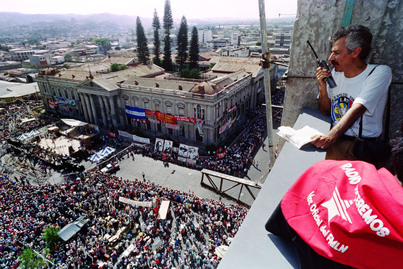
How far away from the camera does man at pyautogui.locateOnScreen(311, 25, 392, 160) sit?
344cm

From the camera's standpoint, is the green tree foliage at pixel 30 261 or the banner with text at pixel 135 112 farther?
the banner with text at pixel 135 112

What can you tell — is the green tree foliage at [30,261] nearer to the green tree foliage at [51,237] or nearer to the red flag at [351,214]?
the green tree foliage at [51,237]

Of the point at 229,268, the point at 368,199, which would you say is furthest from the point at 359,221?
the point at 229,268

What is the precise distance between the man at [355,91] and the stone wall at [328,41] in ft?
4.86

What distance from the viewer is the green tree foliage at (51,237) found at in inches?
696

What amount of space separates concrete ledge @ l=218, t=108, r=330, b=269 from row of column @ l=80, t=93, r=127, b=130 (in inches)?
1562

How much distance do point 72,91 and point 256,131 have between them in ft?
125

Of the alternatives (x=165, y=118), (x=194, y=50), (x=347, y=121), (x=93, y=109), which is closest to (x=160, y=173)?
(x=165, y=118)

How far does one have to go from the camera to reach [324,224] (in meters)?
1.88

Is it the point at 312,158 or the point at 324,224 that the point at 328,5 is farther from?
the point at 324,224

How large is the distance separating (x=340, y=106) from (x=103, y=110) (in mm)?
42019

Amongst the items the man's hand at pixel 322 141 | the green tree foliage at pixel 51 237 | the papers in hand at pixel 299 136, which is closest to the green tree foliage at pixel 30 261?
the green tree foliage at pixel 51 237

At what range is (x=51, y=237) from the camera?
703 inches

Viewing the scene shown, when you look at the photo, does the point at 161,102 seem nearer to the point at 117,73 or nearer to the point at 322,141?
the point at 117,73
